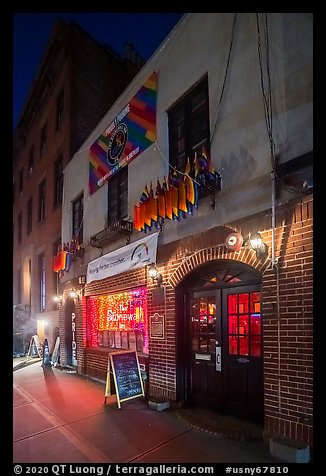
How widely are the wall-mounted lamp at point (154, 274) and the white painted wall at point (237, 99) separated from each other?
65 centimetres

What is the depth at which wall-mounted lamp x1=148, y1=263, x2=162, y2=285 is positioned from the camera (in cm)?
694

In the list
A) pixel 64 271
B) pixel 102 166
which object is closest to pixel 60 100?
pixel 102 166

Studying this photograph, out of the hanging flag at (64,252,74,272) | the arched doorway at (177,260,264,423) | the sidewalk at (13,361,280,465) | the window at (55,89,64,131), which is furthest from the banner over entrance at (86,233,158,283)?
the window at (55,89,64,131)

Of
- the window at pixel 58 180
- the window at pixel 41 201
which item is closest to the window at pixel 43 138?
the window at pixel 41 201

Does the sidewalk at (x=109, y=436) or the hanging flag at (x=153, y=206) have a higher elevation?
the hanging flag at (x=153, y=206)

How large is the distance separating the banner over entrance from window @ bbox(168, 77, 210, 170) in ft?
6.03

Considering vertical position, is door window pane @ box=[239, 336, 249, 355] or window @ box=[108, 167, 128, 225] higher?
window @ box=[108, 167, 128, 225]

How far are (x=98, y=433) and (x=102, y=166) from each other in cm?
712

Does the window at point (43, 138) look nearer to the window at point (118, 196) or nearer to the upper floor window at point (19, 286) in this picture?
the upper floor window at point (19, 286)

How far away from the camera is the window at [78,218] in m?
11.3

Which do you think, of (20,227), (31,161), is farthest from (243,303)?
(20,227)

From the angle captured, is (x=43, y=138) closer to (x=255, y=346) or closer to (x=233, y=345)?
(x=233, y=345)

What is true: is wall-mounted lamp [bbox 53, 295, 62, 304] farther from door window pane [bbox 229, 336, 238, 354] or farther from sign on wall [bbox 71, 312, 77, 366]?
door window pane [bbox 229, 336, 238, 354]

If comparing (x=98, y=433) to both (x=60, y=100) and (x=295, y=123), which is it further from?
(x=60, y=100)
